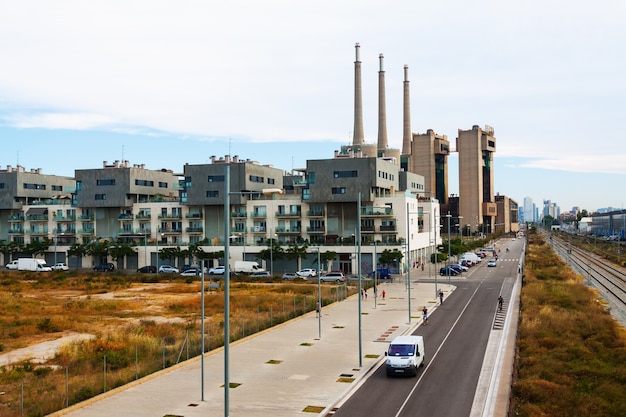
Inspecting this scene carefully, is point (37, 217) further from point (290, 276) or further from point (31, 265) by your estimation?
point (290, 276)

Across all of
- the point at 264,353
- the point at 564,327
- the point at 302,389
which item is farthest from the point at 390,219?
the point at 302,389

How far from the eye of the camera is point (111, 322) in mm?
52719

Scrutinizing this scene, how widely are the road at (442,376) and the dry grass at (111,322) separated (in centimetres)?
1168

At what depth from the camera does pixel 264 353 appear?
127ft

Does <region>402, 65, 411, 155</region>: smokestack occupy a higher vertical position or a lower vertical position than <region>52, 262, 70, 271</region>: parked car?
higher

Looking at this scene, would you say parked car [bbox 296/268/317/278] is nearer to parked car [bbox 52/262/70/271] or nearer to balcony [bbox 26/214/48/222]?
parked car [bbox 52/262/70/271]

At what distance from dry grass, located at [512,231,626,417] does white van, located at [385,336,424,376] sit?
16.8 ft

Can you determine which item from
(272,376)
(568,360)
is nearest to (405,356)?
(272,376)

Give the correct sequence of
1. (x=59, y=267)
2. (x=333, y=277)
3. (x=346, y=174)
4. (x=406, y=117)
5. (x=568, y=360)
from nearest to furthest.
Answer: (x=568, y=360) < (x=333, y=277) < (x=346, y=174) < (x=59, y=267) < (x=406, y=117)

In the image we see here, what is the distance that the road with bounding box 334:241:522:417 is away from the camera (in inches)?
1069

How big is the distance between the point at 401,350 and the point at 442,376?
2.47 metres

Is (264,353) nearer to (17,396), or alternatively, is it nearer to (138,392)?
(138,392)

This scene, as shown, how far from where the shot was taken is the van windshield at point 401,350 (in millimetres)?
33094

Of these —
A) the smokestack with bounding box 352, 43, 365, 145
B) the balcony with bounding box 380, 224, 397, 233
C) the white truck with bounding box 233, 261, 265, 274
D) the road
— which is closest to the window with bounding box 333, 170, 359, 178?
the balcony with bounding box 380, 224, 397, 233
